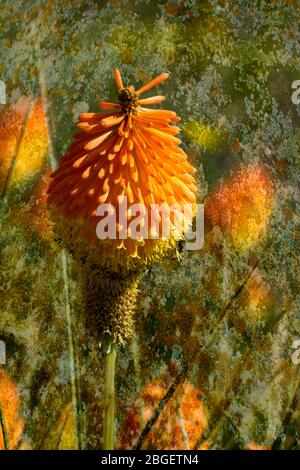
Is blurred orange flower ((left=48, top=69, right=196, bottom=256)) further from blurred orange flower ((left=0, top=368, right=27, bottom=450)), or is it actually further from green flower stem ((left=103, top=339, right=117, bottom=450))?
blurred orange flower ((left=0, top=368, right=27, bottom=450))

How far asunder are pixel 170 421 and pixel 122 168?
0.63 metres

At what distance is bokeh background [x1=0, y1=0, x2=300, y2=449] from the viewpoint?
3.90 feet

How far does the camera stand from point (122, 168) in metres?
0.90

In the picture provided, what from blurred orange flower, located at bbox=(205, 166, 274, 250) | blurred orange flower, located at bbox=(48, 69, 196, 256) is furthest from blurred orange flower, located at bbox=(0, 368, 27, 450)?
blurred orange flower, located at bbox=(205, 166, 274, 250)

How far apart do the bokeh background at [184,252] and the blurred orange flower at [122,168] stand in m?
0.37

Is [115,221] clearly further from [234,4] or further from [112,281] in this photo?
[234,4]

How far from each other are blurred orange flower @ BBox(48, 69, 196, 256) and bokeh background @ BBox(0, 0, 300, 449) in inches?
14.4

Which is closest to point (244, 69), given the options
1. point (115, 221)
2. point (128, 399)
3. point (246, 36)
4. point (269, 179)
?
point (246, 36)

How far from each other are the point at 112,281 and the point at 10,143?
63 centimetres

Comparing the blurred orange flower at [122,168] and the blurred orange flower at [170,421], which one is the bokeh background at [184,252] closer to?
the blurred orange flower at [170,421]
